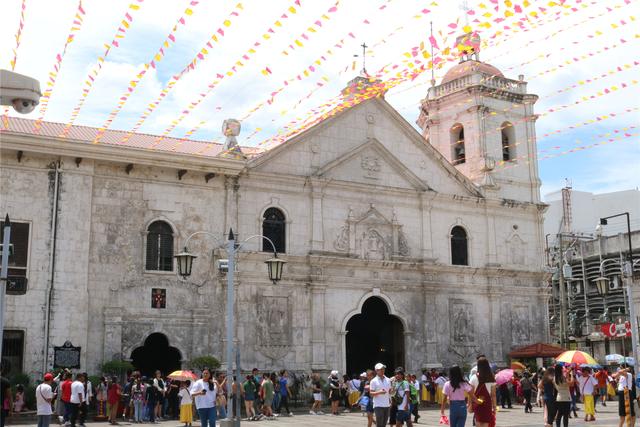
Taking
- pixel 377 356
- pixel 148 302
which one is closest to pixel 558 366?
pixel 148 302

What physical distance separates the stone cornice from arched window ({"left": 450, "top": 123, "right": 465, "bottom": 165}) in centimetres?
1366

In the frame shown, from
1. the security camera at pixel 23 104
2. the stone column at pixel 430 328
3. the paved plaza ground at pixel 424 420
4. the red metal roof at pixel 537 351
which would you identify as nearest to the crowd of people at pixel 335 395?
the paved plaza ground at pixel 424 420

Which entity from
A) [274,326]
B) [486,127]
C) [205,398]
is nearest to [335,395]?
[274,326]

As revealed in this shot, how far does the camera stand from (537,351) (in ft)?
105

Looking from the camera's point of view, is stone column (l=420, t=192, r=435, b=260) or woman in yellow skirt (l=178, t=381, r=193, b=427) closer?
woman in yellow skirt (l=178, t=381, r=193, b=427)

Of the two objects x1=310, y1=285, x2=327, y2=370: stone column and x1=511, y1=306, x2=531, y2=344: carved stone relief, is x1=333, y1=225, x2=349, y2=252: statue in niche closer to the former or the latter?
x1=310, y1=285, x2=327, y2=370: stone column

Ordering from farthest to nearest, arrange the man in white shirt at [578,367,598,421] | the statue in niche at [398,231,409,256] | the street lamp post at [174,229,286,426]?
the statue in niche at [398,231,409,256] < the man in white shirt at [578,367,598,421] < the street lamp post at [174,229,286,426]

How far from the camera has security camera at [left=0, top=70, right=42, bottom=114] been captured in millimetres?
7379

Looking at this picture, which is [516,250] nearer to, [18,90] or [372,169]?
[372,169]

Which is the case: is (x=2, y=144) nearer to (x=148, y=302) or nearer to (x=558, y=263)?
(x=148, y=302)

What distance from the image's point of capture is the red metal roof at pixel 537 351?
105 ft

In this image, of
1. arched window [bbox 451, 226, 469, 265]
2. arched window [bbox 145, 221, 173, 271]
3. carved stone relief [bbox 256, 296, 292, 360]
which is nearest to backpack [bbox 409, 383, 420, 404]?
carved stone relief [bbox 256, 296, 292, 360]

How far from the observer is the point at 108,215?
2678 cm

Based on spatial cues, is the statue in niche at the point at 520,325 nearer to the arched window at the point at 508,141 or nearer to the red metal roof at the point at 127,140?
the arched window at the point at 508,141
